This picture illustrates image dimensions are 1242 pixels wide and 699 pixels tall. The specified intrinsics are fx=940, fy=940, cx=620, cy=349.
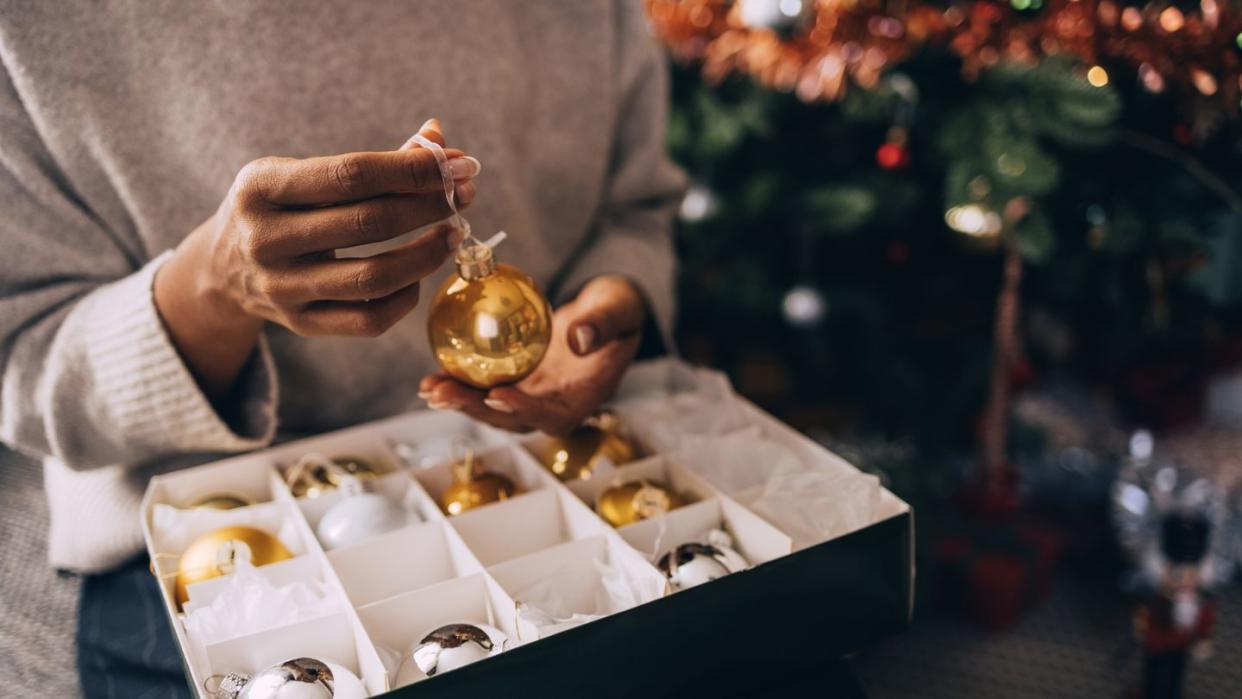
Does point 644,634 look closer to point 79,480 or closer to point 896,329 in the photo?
point 79,480

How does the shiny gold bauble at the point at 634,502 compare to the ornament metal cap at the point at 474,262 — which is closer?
the ornament metal cap at the point at 474,262

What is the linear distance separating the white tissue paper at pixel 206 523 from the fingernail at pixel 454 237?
28 centimetres

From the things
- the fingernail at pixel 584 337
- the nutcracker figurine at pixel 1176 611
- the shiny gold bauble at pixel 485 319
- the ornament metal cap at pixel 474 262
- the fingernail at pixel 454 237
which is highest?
the fingernail at pixel 454 237

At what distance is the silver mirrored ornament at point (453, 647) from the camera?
55 cm

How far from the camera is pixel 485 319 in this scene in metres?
0.60

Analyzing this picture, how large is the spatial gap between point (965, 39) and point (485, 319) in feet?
2.60

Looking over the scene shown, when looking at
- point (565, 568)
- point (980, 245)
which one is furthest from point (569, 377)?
point (980, 245)

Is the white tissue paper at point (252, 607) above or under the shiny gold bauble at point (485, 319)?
under

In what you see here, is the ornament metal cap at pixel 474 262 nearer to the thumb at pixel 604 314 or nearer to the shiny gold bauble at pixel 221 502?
the thumb at pixel 604 314

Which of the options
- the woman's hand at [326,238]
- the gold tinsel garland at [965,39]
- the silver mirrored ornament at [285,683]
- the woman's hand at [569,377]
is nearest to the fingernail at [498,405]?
the woman's hand at [569,377]

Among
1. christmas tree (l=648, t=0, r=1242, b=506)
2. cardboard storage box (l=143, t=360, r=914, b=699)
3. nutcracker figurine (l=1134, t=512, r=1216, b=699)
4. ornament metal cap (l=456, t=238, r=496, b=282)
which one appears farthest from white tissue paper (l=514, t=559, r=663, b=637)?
nutcracker figurine (l=1134, t=512, r=1216, b=699)

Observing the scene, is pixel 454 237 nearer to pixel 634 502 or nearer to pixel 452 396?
pixel 452 396

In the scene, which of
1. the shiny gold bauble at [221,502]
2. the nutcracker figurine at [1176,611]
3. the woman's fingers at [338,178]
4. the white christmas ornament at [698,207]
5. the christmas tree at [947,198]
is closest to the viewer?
the woman's fingers at [338,178]

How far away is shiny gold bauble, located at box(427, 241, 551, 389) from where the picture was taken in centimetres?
60
